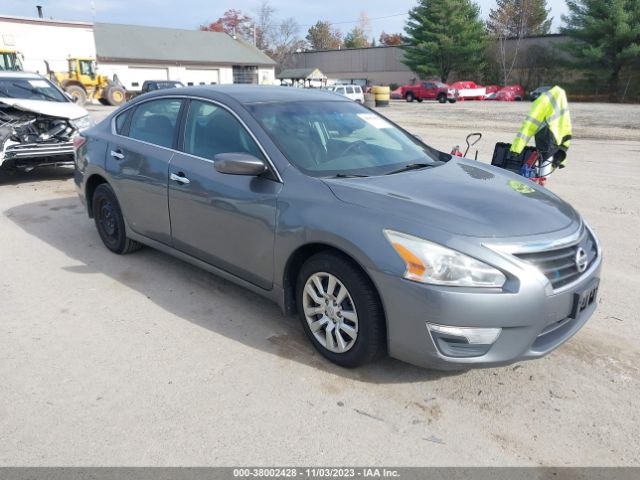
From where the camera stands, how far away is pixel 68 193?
802cm

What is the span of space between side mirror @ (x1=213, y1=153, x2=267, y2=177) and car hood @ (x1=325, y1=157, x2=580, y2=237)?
47cm

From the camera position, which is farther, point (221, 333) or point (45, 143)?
point (45, 143)

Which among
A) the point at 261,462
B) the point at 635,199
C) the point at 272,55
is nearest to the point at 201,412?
the point at 261,462

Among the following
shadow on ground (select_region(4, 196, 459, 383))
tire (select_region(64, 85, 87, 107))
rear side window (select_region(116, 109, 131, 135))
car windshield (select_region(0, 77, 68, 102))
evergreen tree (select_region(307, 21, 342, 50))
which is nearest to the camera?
shadow on ground (select_region(4, 196, 459, 383))

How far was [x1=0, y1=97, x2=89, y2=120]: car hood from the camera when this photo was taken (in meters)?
8.70

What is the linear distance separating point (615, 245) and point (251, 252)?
3.97 m

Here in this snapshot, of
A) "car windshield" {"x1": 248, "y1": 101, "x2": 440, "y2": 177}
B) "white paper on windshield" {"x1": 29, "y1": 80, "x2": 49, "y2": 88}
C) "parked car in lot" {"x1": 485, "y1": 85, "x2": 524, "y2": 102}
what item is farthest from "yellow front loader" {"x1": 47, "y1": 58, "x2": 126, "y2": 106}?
"car windshield" {"x1": 248, "y1": 101, "x2": 440, "y2": 177}

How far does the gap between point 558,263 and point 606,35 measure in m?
48.0

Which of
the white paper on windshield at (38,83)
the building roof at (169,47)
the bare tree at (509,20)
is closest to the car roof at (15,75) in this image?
the white paper on windshield at (38,83)

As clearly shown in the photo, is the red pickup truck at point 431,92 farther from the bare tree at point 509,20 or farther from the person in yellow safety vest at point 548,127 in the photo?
the person in yellow safety vest at point 548,127

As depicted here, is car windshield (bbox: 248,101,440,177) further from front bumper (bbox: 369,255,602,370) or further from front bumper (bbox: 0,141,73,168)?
front bumper (bbox: 0,141,73,168)

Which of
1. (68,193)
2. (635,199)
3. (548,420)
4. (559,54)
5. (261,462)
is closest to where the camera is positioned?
(261,462)

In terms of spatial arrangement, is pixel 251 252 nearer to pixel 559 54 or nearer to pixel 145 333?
pixel 145 333

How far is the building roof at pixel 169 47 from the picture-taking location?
49781 millimetres
